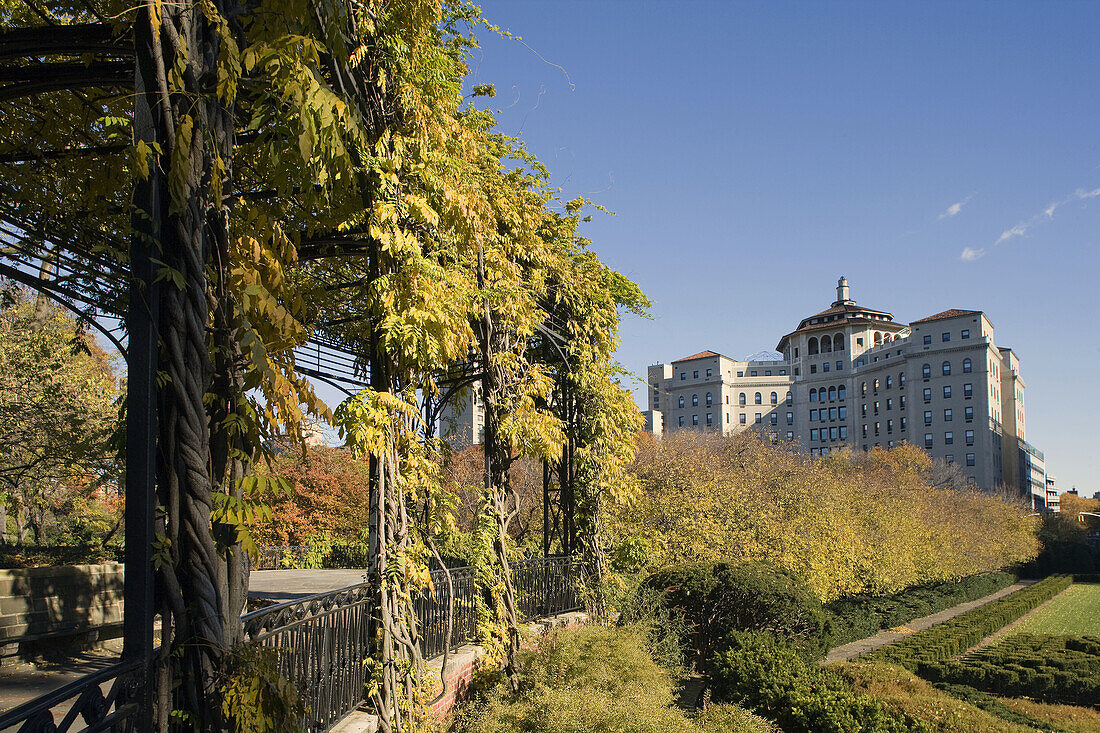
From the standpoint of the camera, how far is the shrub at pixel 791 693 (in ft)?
37.8

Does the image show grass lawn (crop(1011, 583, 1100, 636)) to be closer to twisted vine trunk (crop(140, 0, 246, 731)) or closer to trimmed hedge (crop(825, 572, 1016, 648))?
trimmed hedge (crop(825, 572, 1016, 648))

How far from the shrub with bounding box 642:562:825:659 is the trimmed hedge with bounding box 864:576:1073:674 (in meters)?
4.44

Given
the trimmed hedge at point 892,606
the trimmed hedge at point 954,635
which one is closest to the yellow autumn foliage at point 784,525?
the trimmed hedge at point 892,606

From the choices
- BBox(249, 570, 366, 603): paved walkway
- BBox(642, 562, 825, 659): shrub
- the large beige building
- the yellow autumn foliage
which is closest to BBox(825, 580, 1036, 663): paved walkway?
the yellow autumn foliage

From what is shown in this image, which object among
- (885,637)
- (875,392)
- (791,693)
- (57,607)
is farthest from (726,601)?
(875,392)

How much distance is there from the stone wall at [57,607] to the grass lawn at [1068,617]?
38.8 metres

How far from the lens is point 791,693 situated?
41.1 ft

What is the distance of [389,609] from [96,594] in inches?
212

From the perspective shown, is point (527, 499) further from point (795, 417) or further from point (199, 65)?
point (795, 417)

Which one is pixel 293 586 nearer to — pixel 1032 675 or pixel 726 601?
pixel 726 601

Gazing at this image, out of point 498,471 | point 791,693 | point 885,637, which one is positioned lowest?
point 885,637

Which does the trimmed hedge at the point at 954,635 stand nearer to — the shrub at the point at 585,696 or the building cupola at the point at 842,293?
the shrub at the point at 585,696

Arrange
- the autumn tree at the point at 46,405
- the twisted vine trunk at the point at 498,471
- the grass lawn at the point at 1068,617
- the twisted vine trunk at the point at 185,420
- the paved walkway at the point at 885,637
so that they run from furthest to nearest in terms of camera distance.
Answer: the grass lawn at the point at 1068,617, the paved walkway at the point at 885,637, the autumn tree at the point at 46,405, the twisted vine trunk at the point at 498,471, the twisted vine trunk at the point at 185,420

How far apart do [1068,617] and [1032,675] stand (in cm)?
2514
